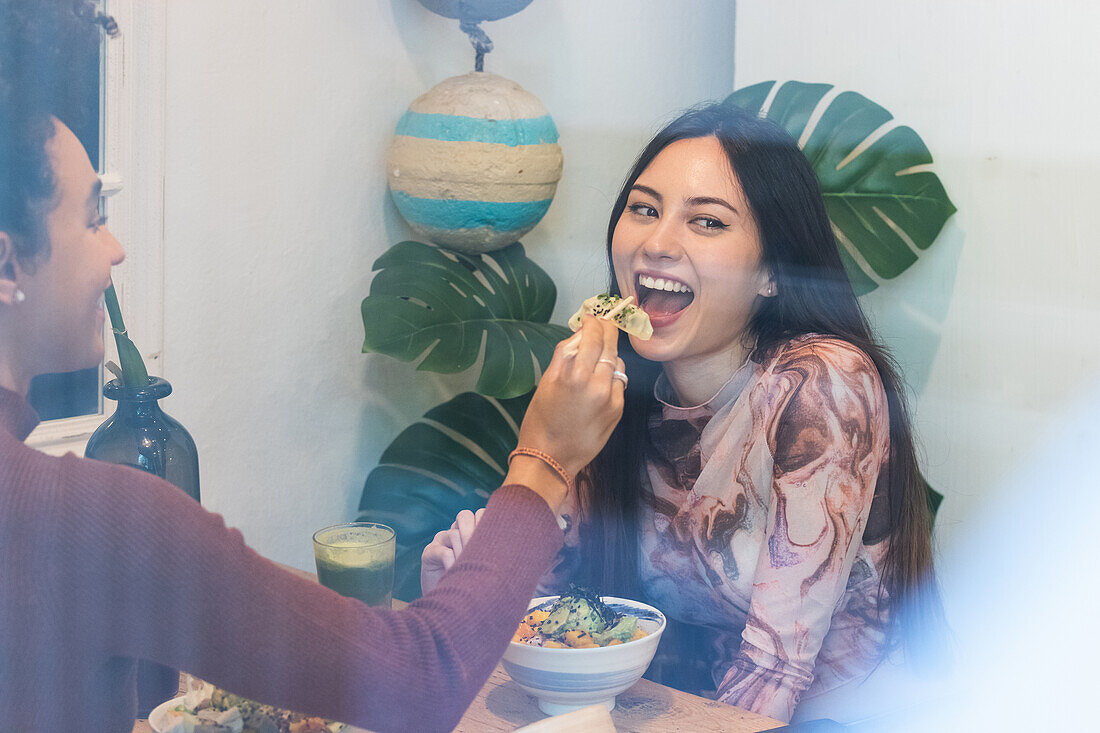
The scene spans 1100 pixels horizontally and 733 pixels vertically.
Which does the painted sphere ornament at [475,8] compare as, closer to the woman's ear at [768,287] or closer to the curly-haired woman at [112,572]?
the woman's ear at [768,287]

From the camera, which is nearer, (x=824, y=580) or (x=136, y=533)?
(x=136, y=533)

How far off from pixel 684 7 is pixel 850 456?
33.4 inches

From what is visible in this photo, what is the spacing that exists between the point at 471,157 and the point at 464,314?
0.21m

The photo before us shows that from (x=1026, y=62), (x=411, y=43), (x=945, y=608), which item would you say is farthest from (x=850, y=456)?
(x=411, y=43)

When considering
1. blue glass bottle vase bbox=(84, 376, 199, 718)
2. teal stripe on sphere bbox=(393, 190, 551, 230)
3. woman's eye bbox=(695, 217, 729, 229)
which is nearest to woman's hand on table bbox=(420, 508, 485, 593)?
blue glass bottle vase bbox=(84, 376, 199, 718)

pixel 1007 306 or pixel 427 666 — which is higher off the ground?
pixel 1007 306

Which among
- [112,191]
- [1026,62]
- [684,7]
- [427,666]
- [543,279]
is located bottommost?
[427,666]

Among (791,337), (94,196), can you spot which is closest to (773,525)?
(791,337)

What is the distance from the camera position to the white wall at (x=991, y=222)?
976mm

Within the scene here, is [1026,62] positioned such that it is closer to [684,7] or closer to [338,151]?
[684,7]

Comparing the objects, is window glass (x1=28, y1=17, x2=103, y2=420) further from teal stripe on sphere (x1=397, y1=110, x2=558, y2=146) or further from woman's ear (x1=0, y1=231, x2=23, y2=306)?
teal stripe on sphere (x1=397, y1=110, x2=558, y2=146)

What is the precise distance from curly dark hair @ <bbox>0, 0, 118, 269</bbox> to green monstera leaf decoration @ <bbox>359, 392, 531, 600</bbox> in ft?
2.08

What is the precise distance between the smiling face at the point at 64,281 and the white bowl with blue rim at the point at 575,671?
31cm

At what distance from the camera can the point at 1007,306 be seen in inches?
42.4
